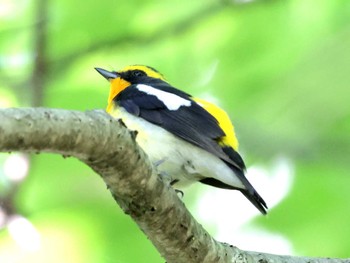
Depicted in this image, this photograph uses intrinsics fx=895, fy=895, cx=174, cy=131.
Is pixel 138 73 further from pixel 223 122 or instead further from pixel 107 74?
pixel 223 122

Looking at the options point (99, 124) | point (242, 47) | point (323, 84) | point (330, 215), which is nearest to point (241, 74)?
point (242, 47)

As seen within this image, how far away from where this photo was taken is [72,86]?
4.66 metres

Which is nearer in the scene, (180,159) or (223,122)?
(180,159)

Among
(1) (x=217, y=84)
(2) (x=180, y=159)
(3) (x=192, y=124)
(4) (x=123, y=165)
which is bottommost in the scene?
(4) (x=123, y=165)

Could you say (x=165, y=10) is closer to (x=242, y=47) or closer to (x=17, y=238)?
(x=242, y=47)

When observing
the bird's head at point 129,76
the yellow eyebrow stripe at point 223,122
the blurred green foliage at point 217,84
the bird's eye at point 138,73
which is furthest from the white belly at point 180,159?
the bird's eye at point 138,73

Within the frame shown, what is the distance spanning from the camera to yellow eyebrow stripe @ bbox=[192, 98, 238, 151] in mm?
4297

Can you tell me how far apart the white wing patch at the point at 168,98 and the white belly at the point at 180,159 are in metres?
0.22

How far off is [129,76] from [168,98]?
1.96 ft

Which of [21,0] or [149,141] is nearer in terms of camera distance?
[149,141]

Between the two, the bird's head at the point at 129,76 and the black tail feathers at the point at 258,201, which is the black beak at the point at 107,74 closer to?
the bird's head at the point at 129,76

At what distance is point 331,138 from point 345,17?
2.24ft

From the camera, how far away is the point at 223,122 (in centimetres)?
445

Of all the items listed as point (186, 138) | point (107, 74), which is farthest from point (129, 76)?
point (186, 138)
